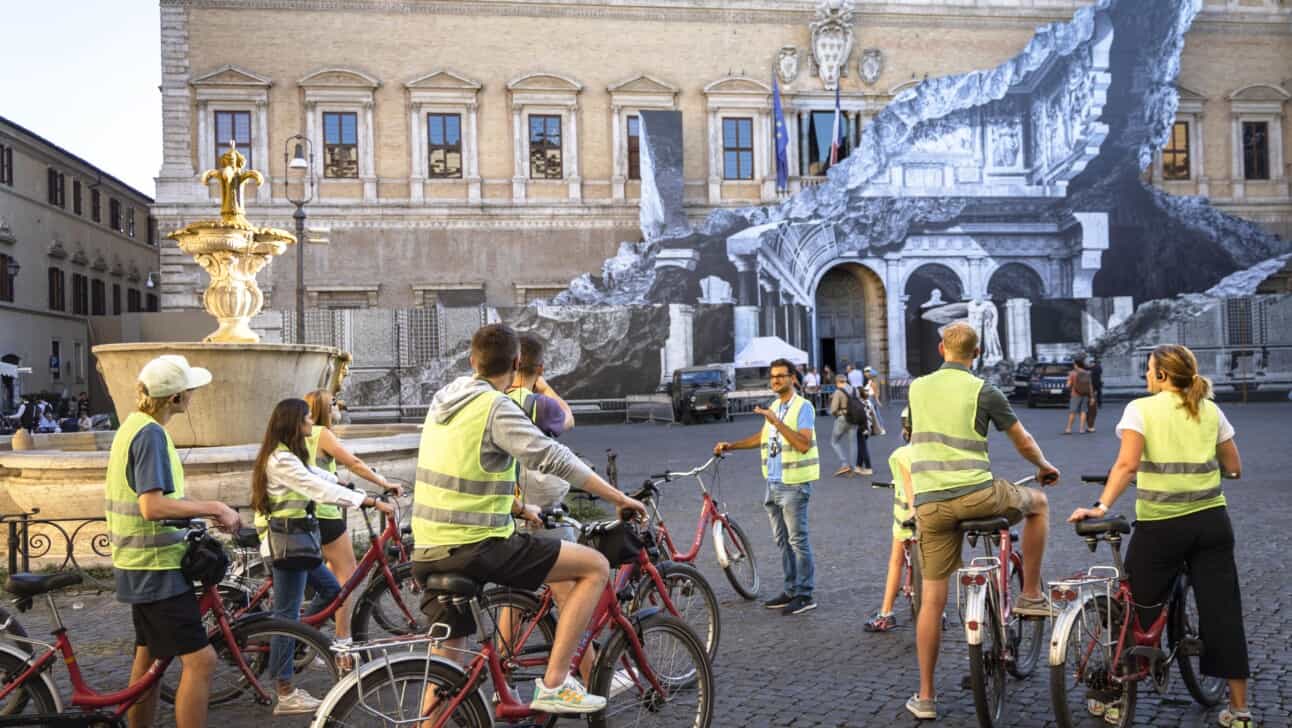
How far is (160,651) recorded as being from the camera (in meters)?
4.20

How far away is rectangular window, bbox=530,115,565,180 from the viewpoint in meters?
36.1

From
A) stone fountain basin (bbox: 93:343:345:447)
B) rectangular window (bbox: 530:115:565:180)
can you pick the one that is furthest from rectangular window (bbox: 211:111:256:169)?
stone fountain basin (bbox: 93:343:345:447)

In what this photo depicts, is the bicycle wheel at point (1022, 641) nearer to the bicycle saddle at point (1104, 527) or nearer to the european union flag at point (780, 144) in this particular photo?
the bicycle saddle at point (1104, 527)

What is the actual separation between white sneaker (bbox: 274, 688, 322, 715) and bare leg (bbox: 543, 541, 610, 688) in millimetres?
1604

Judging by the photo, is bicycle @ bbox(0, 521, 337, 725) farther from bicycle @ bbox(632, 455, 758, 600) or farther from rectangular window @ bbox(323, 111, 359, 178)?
rectangular window @ bbox(323, 111, 359, 178)

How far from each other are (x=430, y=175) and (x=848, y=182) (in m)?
13.2

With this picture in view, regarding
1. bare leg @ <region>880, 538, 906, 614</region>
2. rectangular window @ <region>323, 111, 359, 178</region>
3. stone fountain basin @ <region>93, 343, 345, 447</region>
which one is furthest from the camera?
rectangular window @ <region>323, 111, 359, 178</region>

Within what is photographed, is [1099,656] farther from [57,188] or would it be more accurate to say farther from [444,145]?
[57,188]

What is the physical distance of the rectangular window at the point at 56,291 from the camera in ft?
138

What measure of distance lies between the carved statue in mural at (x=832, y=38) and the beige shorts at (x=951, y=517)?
110 ft

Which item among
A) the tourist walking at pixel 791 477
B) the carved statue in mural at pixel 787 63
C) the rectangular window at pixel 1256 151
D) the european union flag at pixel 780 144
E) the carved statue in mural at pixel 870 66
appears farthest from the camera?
the rectangular window at pixel 1256 151

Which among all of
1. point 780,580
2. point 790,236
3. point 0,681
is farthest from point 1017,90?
point 0,681

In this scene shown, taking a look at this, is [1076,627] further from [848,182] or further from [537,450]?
[848,182]

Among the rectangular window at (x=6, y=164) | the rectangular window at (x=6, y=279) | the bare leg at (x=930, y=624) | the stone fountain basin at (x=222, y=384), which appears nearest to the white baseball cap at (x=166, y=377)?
the bare leg at (x=930, y=624)
